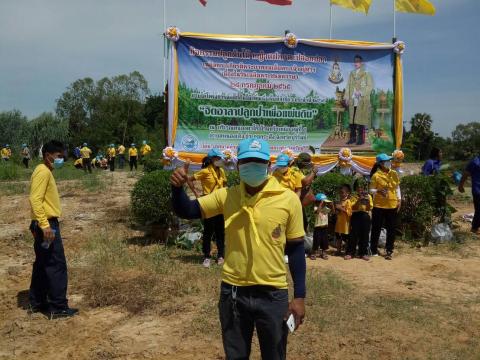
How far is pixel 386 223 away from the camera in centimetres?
802

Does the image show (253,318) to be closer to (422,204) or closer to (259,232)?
(259,232)

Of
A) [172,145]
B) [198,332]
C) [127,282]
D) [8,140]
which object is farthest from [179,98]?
[8,140]

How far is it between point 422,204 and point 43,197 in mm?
6967

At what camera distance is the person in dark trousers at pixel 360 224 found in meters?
7.88

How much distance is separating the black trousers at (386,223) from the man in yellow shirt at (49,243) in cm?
494

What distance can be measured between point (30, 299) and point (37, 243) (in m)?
0.72

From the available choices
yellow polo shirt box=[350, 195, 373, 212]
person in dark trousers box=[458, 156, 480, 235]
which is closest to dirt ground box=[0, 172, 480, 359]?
yellow polo shirt box=[350, 195, 373, 212]

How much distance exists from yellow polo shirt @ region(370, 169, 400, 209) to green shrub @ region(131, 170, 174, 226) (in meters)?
3.46

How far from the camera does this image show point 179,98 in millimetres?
8930

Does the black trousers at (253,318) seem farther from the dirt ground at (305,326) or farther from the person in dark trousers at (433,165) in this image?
the person in dark trousers at (433,165)

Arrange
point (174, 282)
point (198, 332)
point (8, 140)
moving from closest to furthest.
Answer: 1. point (198, 332)
2. point (174, 282)
3. point (8, 140)

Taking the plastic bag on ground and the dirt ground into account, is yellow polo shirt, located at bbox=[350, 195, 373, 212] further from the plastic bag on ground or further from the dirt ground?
the plastic bag on ground

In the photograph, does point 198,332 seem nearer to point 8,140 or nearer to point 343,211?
point 343,211


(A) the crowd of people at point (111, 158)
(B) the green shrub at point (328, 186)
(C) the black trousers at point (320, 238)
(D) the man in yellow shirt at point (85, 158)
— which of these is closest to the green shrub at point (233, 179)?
(B) the green shrub at point (328, 186)
